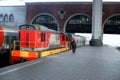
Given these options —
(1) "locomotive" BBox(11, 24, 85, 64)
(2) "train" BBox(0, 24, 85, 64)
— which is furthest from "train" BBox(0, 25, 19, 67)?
(1) "locomotive" BBox(11, 24, 85, 64)

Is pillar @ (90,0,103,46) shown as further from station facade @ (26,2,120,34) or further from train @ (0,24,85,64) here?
train @ (0,24,85,64)

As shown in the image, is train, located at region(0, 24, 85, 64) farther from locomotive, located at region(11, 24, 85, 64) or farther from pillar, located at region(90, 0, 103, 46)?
pillar, located at region(90, 0, 103, 46)

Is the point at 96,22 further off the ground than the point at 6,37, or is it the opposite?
the point at 96,22

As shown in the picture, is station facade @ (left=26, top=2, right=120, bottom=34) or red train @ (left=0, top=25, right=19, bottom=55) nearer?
red train @ (left=0, top=25, right=19, bottom=55)

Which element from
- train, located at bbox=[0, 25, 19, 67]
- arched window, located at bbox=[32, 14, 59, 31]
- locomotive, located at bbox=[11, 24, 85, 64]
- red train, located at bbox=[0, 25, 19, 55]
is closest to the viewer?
locomotive, located at bbox=[11, 24, 85, 64]

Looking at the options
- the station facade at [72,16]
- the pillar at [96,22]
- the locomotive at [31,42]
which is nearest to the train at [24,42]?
the locomotive at [31,42]

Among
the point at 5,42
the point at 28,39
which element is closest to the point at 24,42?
the point at 28,39

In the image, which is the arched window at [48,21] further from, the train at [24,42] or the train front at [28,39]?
the train front at [28,39]

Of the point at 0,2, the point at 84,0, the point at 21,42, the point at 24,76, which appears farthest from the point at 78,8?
the point at 24,76

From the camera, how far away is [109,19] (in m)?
65.5

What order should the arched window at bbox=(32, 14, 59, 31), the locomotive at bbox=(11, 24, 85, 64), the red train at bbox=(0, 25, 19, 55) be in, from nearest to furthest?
the locomotive at bbox=(11, 24, 85, 64)
the red train at bbox=(0, 25, 19, 55)
the arched window at bbox=(32, 14, 59, 31)

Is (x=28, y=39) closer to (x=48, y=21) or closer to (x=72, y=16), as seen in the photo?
(x=72, y=16)

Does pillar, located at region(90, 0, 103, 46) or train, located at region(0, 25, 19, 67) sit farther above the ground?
pillar, located at region(90, 0, 103, 46)

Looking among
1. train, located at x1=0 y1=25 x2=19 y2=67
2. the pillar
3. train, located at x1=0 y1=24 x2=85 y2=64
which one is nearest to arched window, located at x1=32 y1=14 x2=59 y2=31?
the pillar
